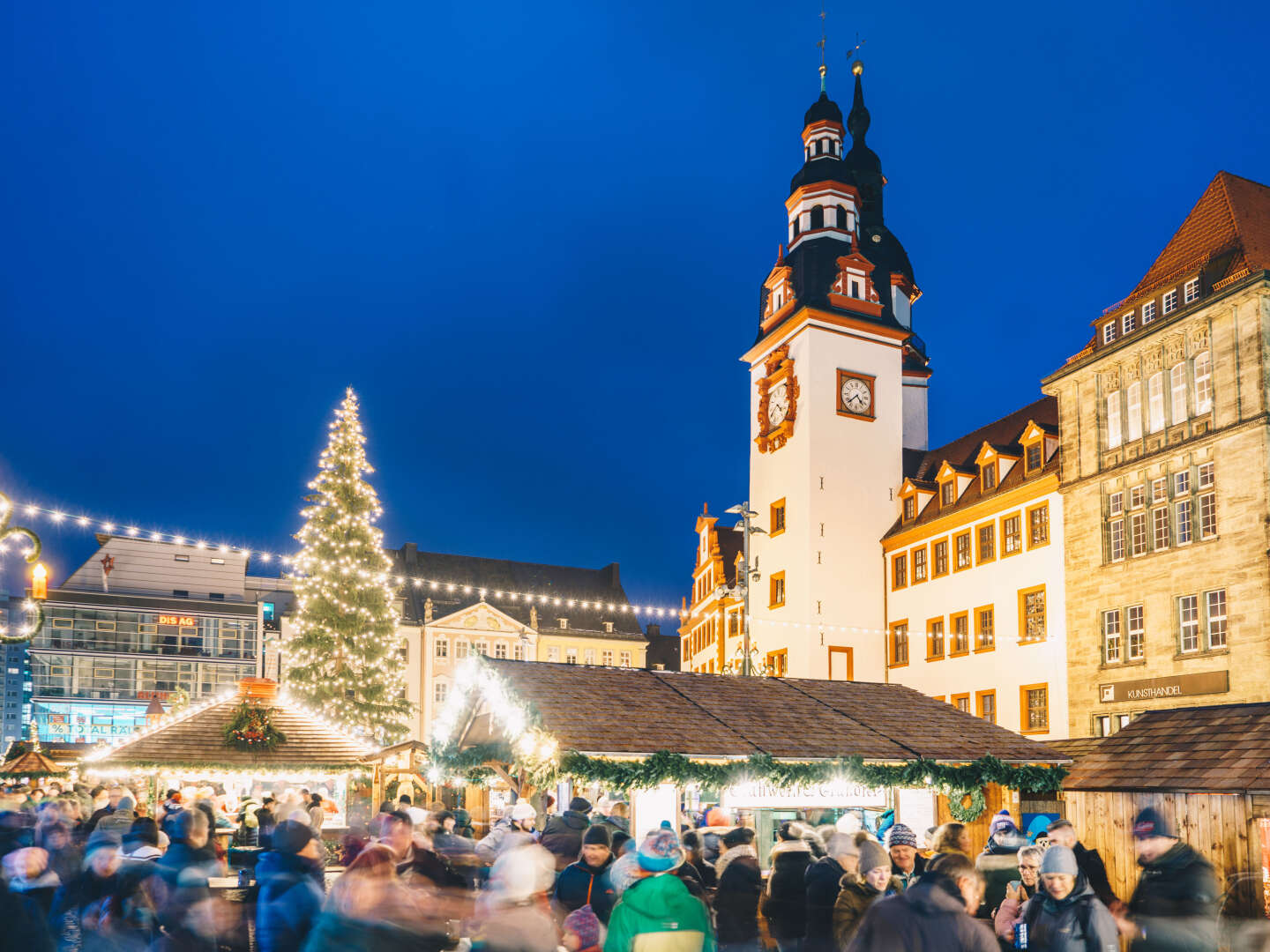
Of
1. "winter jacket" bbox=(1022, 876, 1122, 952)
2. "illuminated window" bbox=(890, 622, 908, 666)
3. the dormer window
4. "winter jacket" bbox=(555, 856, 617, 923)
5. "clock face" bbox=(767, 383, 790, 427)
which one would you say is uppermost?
"clock face" bbox=(767, 383, 790, 427)

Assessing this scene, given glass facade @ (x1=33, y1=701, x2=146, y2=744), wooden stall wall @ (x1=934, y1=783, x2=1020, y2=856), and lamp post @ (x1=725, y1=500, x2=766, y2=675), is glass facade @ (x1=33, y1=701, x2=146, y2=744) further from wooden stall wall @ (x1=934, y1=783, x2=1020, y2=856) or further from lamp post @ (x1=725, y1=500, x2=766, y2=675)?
wooden stall wall @ (x1=934, y1=783, x2=1020, y2=856)

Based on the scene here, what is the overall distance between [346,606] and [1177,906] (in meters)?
30.8

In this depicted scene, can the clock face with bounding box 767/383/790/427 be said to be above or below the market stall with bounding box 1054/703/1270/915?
above

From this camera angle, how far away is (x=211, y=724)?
2131 cm

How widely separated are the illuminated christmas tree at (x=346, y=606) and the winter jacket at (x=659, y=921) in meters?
29.9

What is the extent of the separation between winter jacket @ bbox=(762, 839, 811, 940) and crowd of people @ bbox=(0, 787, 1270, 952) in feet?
0.03

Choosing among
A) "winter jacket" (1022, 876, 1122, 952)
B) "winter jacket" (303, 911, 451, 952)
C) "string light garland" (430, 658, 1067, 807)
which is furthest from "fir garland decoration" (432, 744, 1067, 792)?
"winter jacket" (303, 911, 451, 952)

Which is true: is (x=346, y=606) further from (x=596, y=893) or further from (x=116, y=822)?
(x=596, y=893)

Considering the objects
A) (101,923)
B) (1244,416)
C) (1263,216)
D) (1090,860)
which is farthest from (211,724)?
(1263,216)

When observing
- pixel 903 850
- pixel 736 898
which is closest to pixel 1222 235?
pixel 903 850

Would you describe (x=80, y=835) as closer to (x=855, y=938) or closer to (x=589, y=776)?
(x=589, y=776)

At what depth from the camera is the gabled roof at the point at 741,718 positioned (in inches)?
707

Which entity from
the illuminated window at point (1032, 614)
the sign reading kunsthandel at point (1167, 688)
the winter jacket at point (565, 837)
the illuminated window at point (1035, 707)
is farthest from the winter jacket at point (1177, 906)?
the illuminated window at point (1032, 614)

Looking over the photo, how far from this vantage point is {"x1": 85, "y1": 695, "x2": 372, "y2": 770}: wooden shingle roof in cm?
2023
